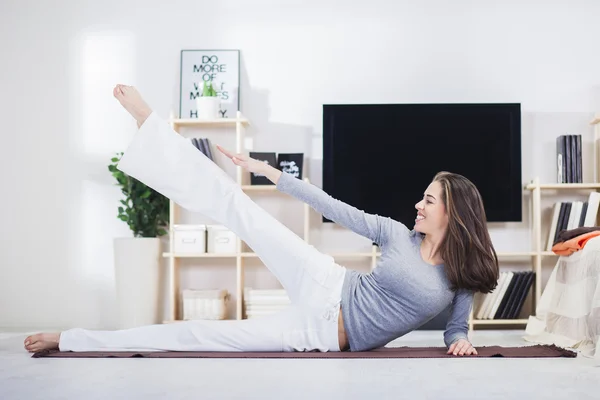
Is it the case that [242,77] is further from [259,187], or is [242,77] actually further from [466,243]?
[466,243]

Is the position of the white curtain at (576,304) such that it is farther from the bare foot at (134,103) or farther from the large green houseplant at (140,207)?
the large green houseplant at (140,207)

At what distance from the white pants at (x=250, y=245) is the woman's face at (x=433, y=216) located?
0.35m

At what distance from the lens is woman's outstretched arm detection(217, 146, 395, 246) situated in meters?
2.49

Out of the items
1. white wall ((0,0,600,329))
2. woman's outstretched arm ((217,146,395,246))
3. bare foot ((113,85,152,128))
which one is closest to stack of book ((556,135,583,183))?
white wall ((0,0,600,329))

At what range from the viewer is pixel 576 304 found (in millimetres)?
3178

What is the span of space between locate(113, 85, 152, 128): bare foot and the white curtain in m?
1.93

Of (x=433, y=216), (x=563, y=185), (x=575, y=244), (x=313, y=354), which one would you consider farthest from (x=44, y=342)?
(x=563, y=185)

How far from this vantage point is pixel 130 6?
15.8 feet

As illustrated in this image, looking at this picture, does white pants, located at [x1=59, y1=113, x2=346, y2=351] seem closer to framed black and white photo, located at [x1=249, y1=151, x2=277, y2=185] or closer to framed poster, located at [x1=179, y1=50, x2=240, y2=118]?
framed black and white photo, located at [x1=249, y1=151, x2=277, y2=185]

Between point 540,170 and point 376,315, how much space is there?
2512mm

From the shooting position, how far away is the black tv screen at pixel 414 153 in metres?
4.50

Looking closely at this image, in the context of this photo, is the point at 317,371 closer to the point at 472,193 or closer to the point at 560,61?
the point at 472,193

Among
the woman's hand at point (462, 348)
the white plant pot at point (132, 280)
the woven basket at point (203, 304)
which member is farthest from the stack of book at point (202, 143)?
the woman's hand at point (462, 348)

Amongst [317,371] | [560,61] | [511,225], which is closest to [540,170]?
[511,225]
